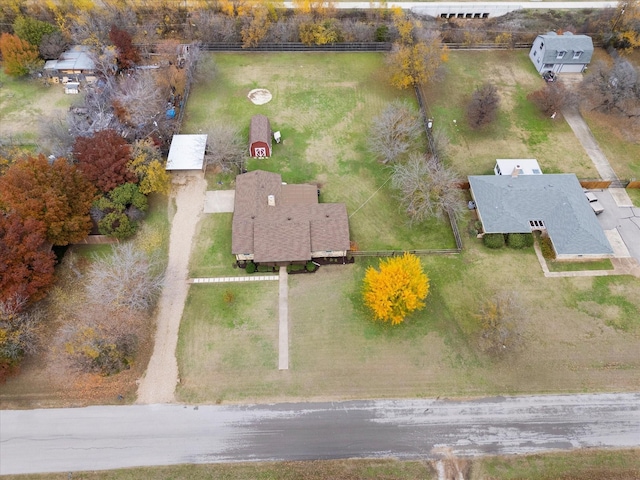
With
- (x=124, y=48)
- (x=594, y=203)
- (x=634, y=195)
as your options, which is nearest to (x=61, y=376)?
(x=124, y=48)

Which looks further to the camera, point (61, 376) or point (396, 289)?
point (396, 289)

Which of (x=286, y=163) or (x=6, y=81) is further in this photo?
(x=6, y=81)

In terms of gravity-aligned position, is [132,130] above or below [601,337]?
above

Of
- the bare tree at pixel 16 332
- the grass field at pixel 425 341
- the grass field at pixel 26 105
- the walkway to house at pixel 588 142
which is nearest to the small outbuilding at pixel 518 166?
the walkway to house at pixel 588 142

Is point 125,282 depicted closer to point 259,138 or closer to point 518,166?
point 259,138

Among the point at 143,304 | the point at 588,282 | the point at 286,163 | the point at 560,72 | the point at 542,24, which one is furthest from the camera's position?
the point at 542,24

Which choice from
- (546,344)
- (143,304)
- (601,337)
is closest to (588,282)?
(601,337)

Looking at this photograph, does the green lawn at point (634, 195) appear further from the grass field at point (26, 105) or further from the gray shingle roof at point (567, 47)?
the grass field at point (26, 105)

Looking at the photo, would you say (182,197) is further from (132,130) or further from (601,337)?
(601,337)
